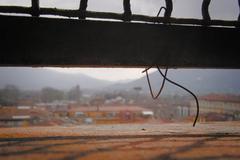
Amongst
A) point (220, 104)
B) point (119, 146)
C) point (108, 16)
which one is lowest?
point (119, 146)

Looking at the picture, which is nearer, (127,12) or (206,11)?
(127,12)

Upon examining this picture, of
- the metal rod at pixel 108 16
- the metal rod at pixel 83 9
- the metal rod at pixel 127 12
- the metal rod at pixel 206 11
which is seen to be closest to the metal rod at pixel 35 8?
the metal rod at pixel 108 16

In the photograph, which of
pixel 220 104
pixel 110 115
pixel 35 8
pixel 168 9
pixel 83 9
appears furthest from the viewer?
pixel 220 104

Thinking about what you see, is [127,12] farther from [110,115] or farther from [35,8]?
[110,115]

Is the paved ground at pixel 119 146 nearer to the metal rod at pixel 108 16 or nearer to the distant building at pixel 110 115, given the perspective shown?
the metal rod at pixel 108 16

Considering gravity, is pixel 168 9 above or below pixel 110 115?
above

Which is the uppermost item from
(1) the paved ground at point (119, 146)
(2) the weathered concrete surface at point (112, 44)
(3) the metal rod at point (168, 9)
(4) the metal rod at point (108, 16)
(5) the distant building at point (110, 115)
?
(3) the metal rod at point (168, 9)

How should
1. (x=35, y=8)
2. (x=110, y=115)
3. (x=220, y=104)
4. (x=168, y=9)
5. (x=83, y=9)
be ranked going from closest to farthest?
1. (x=35, y=8)
2. (x=83, y=9)
3. (x=168, y=9)
4. (x=110, y=115)
5. (x=220, y=104)

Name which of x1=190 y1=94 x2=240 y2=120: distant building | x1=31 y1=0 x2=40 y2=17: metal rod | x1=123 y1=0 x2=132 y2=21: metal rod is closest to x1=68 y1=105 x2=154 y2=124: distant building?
x1=190 y1=94 x2=240 y2=120: distant building

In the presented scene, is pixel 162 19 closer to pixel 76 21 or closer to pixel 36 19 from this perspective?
pixel 76 21

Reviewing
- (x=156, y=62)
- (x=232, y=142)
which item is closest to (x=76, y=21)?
(x=156, y=62)

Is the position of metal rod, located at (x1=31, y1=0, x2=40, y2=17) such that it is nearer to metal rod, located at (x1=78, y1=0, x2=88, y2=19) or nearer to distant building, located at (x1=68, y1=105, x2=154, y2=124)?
metal rod, located at (x1=78, y1=0, x2=88, y2=19)

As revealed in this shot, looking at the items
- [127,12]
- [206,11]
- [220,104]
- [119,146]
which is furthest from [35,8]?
[220,104]
